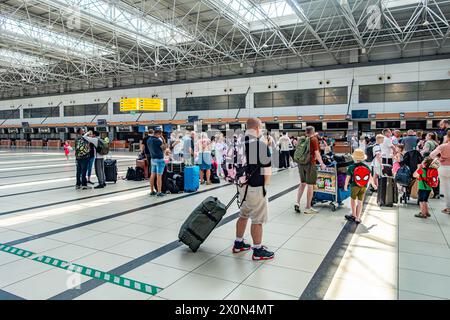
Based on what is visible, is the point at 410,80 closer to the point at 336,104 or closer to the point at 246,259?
the point at 336,104

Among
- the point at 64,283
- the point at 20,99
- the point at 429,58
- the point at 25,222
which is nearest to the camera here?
the point at 64,283

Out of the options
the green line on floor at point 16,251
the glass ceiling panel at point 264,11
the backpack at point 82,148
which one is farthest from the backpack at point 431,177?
the glass ceiling panel at point 264,11

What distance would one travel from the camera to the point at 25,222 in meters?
5.35

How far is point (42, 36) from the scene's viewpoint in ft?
66.2

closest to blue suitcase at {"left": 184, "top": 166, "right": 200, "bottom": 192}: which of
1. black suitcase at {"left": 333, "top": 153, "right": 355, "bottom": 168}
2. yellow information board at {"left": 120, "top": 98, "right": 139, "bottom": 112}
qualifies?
black suitcase at {"left": 333, "top": 153, "right": 355, "bottom": 168}

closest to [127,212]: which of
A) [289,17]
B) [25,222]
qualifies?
[25,222]

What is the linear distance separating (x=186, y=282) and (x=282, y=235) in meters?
1.96

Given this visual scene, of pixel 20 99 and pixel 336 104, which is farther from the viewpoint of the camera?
pixel 20 99

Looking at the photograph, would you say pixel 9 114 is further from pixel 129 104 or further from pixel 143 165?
pixel 143 165

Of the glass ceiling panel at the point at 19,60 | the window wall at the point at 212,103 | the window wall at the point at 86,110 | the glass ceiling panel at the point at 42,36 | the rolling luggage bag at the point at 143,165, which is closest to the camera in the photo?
the rolling luggage bag at the point at 143,165

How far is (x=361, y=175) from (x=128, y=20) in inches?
573

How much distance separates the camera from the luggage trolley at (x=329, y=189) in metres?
6.31

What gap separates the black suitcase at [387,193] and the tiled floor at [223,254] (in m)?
0.20

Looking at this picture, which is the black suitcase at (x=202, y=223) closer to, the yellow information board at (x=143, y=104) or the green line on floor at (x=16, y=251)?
the green line on floor at (x=16, y=251)
